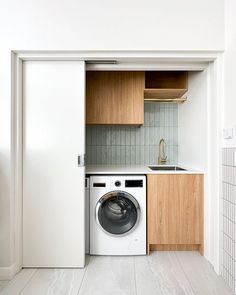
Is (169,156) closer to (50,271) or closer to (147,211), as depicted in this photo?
(147,211)

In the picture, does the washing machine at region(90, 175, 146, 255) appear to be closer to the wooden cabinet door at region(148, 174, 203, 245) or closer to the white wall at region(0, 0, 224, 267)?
the wooden cabinet door at region(148, 174, 203, 245)

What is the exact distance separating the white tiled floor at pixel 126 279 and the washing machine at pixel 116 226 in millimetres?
107

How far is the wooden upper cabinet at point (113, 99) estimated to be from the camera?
2.82 metres

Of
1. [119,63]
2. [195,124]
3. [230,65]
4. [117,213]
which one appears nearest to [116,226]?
[117,213]

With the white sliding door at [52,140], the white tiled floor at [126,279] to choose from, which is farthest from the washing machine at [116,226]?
the white sliding door at [52,140]

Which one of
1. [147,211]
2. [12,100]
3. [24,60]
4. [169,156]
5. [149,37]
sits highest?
[149,37]

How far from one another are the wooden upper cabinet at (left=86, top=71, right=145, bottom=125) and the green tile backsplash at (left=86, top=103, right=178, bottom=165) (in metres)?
0.47

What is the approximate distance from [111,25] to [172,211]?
1.89 metres

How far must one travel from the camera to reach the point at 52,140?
7.13 feet

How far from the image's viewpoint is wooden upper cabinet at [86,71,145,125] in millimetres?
2820

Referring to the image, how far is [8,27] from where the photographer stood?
202 cm

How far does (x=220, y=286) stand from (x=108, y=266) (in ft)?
3.25

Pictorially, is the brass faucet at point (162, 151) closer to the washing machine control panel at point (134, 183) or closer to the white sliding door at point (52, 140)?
the washing machine control panel at point (134, 183)

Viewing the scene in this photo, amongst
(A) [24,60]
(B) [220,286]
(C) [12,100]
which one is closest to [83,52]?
(A) [24,60]
